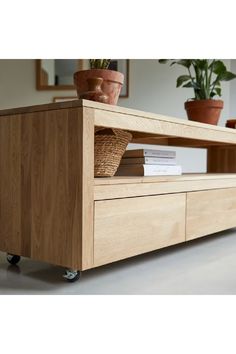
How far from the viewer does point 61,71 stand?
3.66 meters

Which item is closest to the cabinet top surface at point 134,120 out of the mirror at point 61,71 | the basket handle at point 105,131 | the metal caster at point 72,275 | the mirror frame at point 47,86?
the basket handle at point 105,131

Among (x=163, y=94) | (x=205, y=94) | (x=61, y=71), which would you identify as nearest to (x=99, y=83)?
(x=205, y=94)

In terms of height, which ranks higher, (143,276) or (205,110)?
(205,110)

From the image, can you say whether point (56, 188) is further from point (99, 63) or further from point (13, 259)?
point (99, 63)

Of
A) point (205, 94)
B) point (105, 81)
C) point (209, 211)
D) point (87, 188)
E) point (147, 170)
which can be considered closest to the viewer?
point (87, 188)

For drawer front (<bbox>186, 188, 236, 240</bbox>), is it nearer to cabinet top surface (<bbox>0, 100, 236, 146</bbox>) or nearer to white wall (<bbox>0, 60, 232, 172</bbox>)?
cabinet top surface (<bbox>0, 100, 236, 146</bbox>)

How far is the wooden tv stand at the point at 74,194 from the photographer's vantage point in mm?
1158

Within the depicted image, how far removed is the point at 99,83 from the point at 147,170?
407mm

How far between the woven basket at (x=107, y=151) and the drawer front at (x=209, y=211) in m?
0.38

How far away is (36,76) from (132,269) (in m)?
2.79

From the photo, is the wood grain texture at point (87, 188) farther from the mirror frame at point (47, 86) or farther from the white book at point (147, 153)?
the mirror frame at point (47, 86)

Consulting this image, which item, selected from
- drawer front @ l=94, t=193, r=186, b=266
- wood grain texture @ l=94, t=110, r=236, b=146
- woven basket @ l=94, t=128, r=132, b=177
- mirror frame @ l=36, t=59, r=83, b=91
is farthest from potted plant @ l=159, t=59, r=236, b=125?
mirror frame @ l=36, t=59, r=83, b=91
